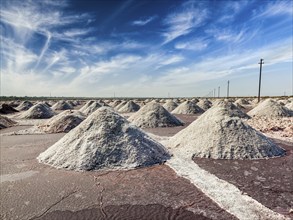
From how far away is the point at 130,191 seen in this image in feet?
17.4

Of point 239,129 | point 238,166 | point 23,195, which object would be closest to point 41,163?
point 23,195

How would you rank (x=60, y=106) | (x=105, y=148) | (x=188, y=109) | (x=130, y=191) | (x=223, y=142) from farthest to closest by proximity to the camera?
1. (x=60, y=106)
2. (x=188, y=109)
3. (x=223, y=142)
4. (x=105, y=148)
5. (x=130, y=191)

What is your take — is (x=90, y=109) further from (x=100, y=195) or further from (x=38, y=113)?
(x=100, y=195)

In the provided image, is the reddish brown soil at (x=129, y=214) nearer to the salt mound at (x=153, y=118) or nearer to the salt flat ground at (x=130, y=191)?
the salt flat ground at (x=130, y=191)

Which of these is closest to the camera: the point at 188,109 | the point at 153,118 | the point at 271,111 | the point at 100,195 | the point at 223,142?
the point at 100,195

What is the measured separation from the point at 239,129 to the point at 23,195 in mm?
6865

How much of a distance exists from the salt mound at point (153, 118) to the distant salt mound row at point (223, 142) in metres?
6.22

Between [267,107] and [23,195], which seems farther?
[267,107]

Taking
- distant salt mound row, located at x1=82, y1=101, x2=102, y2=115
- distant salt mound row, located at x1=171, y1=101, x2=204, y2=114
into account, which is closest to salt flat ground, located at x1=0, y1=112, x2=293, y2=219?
distant salt mound row, located at x1=82, y1=101, x2=102, y2=115

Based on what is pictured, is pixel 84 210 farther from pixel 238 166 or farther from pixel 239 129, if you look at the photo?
pixel 239 129

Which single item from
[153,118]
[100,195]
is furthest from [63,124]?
[100,195]

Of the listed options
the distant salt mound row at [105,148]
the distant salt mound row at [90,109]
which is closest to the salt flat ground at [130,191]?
the distant salt mound row at [105,148]

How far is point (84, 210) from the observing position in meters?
4.46

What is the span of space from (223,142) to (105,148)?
12.8 feet
